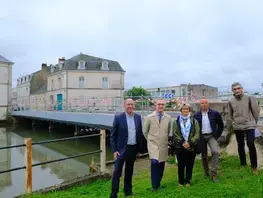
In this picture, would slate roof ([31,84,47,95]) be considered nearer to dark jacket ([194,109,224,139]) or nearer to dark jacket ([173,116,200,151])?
dark jacket ([194,109,224,139])

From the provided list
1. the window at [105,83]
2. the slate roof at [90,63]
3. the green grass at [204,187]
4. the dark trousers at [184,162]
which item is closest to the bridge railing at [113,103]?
the green grass at [204,187]

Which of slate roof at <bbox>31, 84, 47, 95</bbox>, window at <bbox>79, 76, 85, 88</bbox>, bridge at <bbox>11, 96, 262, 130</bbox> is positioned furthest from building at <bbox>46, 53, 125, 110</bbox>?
bridge at <bbox>11, 96, 262, 130</bbox>

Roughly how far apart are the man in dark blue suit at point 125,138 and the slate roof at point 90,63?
34019 mm

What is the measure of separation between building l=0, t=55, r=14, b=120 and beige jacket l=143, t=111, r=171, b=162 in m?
35.9

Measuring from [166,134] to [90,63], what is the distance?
34.9 m

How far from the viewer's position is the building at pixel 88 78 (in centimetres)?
3706

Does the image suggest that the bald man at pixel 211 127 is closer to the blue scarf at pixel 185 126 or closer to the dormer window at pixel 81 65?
the blue scarf at pixel 185 126

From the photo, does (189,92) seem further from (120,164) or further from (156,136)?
(120,164)

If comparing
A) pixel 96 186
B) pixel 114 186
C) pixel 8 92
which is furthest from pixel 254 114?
pixel 8 92

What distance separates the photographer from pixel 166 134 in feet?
14.3

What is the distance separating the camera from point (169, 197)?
158 inches

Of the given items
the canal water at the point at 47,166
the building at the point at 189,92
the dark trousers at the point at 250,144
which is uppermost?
the building at the point at 189,92

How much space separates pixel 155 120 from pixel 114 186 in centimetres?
118

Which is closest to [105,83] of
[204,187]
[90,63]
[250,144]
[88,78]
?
[88,78]
